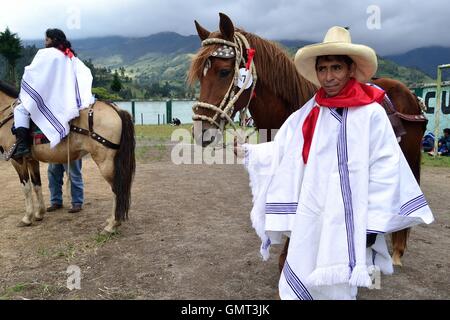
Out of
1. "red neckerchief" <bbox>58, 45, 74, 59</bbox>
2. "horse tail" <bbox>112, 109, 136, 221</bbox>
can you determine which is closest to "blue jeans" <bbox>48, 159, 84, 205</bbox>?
→ "horse tail" <bbox>112, 109, 136, 221</bbox>

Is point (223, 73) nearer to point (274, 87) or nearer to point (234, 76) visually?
point (234, 76)

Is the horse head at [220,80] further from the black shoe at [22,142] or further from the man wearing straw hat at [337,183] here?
the black shoe at [22,142]

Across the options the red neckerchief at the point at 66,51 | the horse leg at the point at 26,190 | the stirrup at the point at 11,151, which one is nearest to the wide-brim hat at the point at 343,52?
the red neckerchief at the point at 66,51

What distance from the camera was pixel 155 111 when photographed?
32094mm

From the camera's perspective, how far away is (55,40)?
4.43 m

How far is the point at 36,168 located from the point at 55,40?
6.05ft

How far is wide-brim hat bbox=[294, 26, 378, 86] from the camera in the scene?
6.56 ft

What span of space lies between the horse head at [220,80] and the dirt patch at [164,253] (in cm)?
141

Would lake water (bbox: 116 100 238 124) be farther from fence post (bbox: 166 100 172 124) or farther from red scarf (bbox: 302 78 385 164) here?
red scarf (bbox: 302 78 385 164)

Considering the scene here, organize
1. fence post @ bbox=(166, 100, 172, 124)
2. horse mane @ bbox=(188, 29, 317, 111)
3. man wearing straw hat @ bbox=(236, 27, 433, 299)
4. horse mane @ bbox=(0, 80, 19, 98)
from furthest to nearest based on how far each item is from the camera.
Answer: fence post @ bbox=(166, 100, 172, 124)
horse mane @ bbox=(0, 80, 19, 98)
horse mane @ bbox=(188, 29, 317, 111)
man wearing straw hat @ bbox=(236, 27, 433, 299)

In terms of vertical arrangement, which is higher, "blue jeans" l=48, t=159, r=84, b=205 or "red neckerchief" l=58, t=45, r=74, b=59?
"red neckerchief" l=58, t=45, r=74, b=59

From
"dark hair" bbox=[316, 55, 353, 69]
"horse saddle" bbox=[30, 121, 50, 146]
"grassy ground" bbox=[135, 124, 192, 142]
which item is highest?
"dark hair" bbox=[316, 55, 353, 69]

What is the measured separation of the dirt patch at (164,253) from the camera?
3.08m

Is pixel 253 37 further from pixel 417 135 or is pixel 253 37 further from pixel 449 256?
pixel 449 256
